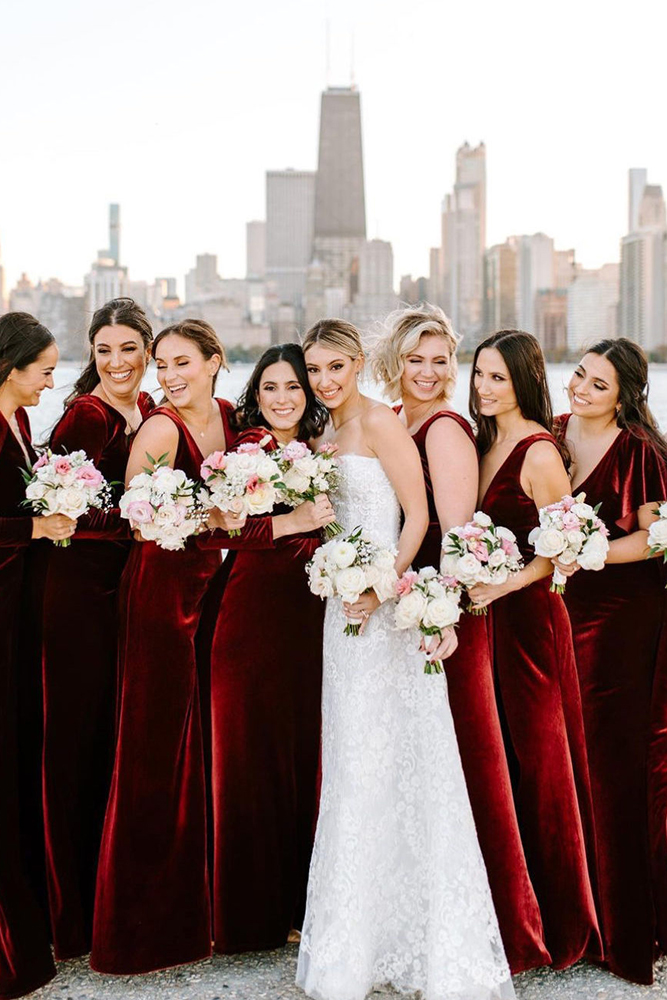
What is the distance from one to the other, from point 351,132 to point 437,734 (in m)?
158

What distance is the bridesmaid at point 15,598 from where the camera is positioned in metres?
4.33

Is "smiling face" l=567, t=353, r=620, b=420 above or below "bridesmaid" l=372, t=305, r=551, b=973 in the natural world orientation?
above

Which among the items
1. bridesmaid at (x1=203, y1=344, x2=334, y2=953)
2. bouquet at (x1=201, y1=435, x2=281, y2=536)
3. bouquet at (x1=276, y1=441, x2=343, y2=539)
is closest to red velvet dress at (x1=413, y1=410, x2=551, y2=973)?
bridesmaid at (x1=203, y1=344, x2=334, y2=953)

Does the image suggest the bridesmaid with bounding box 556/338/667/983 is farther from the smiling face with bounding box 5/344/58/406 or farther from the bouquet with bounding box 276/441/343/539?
the smiling face with bounding box 5/344/58/406

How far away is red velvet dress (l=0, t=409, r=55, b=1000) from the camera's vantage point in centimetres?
432

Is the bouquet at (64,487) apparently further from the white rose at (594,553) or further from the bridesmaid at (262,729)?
the white rose at (594,553)

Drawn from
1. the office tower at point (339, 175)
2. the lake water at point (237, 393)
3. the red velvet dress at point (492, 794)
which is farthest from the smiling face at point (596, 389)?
the office tower at point (339, 175)

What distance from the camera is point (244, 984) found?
4.41m

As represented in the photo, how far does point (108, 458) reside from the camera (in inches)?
191

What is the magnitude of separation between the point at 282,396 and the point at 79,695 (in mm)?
1565

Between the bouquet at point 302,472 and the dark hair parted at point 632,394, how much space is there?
132 centimetres

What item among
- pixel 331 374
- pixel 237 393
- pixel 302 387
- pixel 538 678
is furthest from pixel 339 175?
pixel 538 678

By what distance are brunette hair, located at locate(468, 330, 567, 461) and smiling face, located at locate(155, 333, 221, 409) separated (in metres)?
1.20

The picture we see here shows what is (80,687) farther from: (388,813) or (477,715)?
(477,715)
